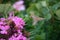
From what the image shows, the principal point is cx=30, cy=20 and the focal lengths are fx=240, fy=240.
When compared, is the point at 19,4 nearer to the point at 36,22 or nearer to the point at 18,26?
the point at 36,22

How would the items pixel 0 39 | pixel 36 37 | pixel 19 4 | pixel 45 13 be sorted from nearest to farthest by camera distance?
pixel 0 39
pixel 36 37
pixel 45 13
pixel 19 4

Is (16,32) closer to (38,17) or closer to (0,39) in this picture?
(0,39)

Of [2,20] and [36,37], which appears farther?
[36,37]

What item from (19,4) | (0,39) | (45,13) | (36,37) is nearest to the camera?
(0,39)

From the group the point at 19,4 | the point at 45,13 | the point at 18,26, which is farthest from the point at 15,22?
the point at 19,4

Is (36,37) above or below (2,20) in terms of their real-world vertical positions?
below

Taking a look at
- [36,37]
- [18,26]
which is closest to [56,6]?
[36,37]

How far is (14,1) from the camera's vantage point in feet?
8.75

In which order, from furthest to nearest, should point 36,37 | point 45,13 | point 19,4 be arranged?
1. point 19,4
2. point 45,13
3. point 36,37

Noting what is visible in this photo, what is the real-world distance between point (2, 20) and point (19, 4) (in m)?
1.39

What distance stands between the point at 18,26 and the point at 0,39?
11 centimetres

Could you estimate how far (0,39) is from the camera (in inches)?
46.9

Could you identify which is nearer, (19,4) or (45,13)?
(45,13)

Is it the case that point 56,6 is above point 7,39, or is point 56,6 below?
above
